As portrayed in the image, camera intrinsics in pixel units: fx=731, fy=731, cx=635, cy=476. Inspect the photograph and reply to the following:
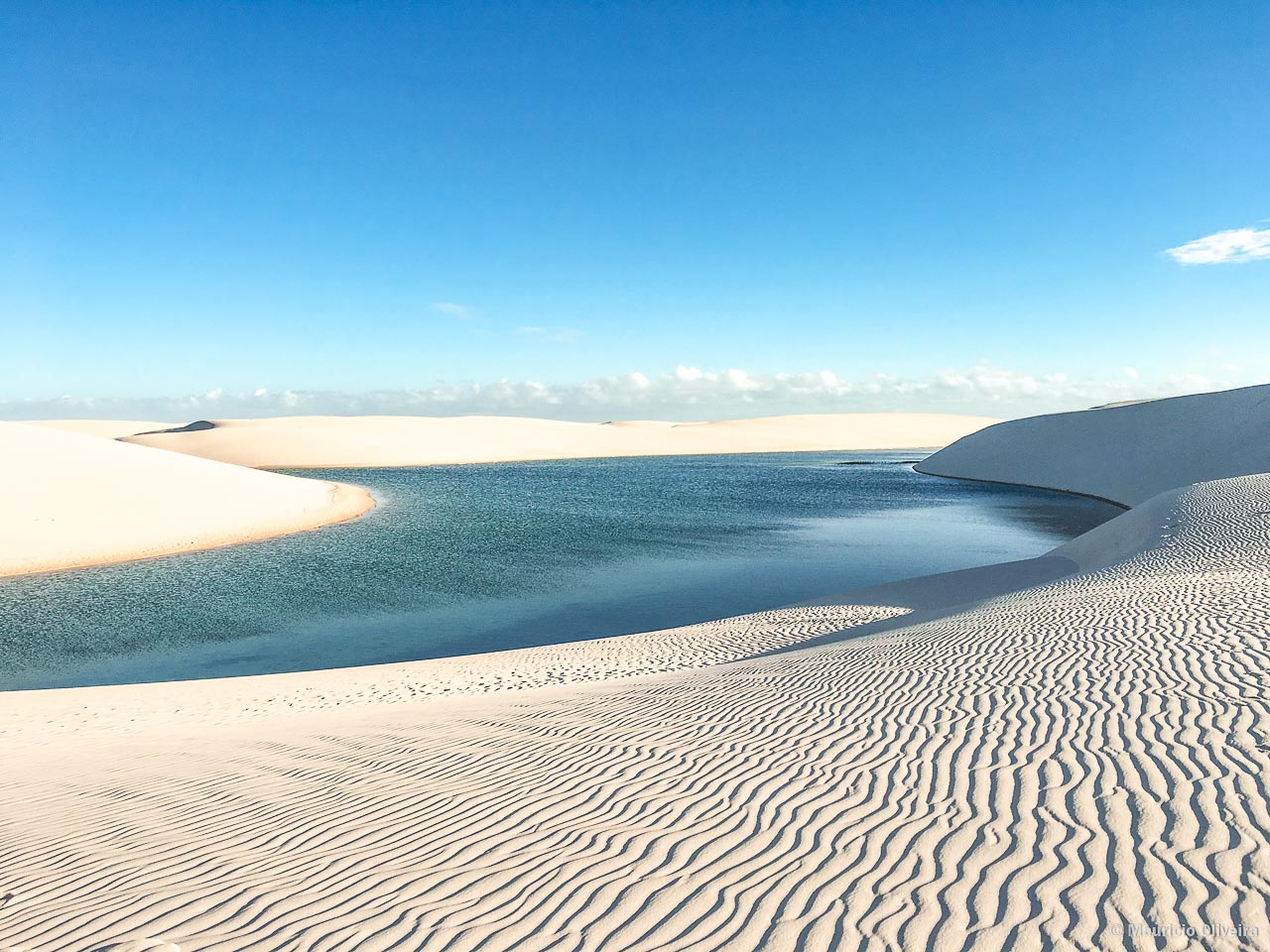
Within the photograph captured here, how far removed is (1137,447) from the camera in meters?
45.6

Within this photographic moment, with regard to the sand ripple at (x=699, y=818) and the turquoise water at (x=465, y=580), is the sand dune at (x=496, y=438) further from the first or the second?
the sand ripple at (x=699, y=818)

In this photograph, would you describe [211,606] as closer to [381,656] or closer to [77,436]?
[381,656]

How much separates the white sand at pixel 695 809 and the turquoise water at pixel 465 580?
13.8 ft

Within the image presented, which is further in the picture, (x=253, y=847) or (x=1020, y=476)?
(x=1020, y=476)

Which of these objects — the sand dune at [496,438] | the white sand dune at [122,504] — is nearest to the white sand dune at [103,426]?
the sand dune at [496,438]

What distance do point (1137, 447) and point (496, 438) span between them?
8556 centimetres

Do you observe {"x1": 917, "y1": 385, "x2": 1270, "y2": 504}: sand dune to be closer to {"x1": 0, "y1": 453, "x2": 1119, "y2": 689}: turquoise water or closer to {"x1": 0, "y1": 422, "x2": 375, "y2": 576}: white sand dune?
{"x1": 0, "y1": 453, "x2": 1119, "y2": 689}: turquoise water

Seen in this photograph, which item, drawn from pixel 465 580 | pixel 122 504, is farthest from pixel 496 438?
pixel 465 580

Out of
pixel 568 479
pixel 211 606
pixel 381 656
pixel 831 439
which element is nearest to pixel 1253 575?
pixel 381 656

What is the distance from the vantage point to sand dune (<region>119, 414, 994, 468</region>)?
276 ft

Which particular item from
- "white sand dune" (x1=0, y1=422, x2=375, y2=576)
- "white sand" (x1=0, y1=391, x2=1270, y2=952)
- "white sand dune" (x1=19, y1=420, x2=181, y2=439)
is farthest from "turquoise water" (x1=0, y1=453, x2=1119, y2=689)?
"white sand dune" (x1=19, y1=420, x2=181, y2=439)

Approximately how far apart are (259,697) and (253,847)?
241 inches

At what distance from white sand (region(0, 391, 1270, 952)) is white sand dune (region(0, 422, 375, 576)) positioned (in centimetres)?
1559

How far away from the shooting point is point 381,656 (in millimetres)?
12852
